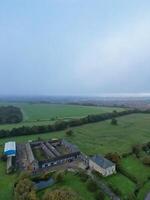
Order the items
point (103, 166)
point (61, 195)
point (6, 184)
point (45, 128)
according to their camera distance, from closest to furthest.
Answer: point (61, 195) → point (6, 184) → point (103, 166) → point (45, 128)

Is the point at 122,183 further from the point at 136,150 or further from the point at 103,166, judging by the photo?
the point at 136,150

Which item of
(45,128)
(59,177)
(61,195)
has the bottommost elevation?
(59,177)

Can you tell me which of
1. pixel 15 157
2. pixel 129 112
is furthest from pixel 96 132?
pixel 129 112

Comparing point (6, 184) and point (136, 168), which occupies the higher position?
point (136, 168)

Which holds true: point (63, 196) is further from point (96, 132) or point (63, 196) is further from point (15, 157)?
point (96, 132)

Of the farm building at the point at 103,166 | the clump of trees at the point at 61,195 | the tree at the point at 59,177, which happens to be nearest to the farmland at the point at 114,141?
the tree at the point at 59,177

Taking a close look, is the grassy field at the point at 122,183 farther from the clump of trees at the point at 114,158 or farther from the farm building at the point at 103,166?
the clump of trees at the point at 114,158

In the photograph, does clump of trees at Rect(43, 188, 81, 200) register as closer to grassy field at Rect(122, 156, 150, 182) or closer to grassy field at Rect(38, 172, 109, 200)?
grassy field at Rect(38, 172, 109, 200)

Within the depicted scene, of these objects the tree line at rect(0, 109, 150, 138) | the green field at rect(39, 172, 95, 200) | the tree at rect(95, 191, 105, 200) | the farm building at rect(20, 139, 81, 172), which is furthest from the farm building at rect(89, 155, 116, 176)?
the tree line at rect(0, 109, 150, 138)

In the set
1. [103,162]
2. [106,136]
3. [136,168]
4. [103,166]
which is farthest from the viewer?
[106,136]

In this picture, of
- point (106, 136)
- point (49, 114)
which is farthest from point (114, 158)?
point (49, 114)
